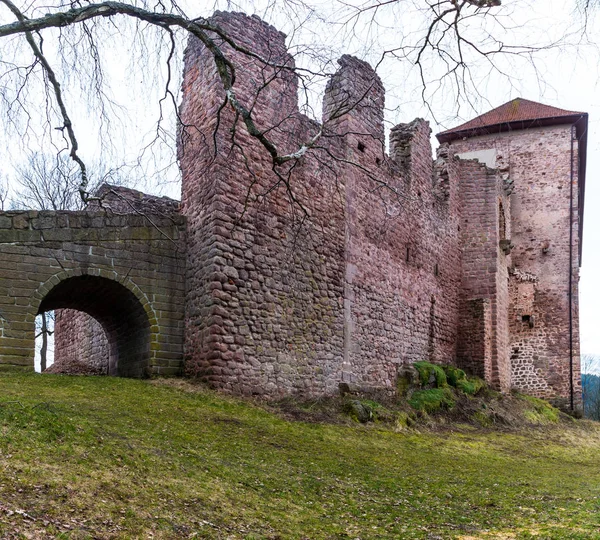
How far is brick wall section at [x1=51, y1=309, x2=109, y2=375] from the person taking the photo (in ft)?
46.2

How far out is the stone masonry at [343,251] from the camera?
10.8 metres

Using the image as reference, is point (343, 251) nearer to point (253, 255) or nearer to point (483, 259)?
point (253, 255)

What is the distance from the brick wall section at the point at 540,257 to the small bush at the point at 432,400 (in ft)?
27.5

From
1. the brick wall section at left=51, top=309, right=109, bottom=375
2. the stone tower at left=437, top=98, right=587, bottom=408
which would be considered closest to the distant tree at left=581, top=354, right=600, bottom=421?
the stone tower at left=437, top=98, right=587, bottom=408

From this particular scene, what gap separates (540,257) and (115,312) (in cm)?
1614

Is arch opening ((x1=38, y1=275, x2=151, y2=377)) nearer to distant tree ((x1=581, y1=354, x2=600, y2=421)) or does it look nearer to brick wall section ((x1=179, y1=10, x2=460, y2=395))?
brick wall section ((x1=179, y1=10, x2=460, y2=395))

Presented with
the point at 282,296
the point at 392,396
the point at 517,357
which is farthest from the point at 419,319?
the point at 517,357

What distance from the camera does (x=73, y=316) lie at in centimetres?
1619

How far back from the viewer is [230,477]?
5.98 m

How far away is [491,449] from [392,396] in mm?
2719

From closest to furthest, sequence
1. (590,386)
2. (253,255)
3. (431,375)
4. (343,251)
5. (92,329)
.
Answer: (253,255)
(343,251)
(92,329)
(431,375)
(590,386)

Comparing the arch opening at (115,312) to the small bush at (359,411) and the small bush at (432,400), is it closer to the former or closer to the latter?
the small bush at (359,411)

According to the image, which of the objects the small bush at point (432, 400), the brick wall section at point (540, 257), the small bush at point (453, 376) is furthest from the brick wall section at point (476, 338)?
the small bush at point (432, 400)

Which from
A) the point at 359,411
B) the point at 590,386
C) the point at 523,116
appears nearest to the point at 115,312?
the point at 359,411
